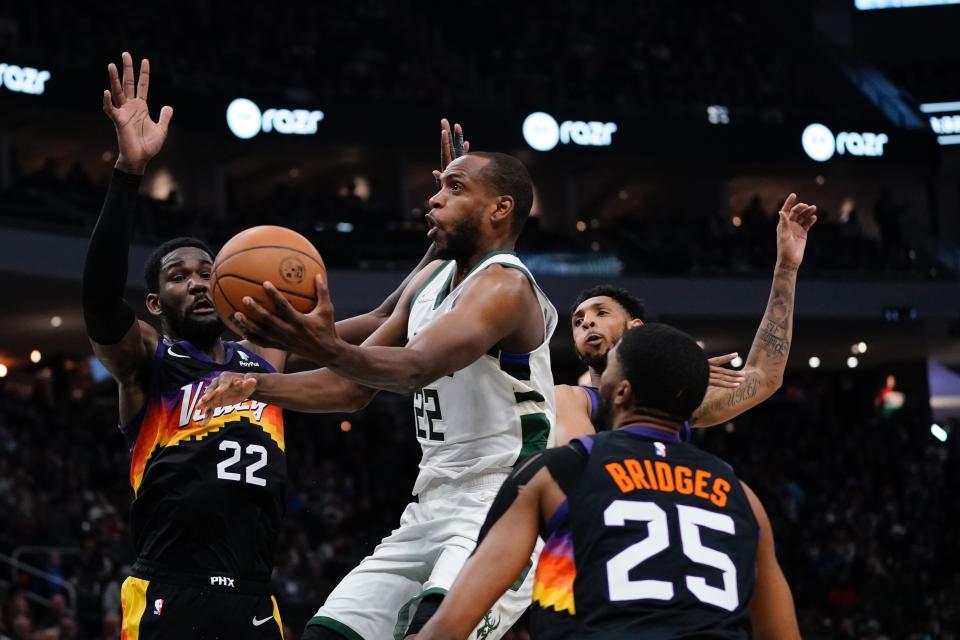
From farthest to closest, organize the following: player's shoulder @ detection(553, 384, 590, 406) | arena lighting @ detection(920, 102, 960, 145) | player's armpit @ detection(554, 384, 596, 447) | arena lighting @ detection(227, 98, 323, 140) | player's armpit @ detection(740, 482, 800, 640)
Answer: arena lighting @ detection(920, 102, 960, 145) < arena lighting @ detection(227, 98, 323, 140) < player's shoulder @ detection(553, 384, 590, 406) < player's armpit @ detection(554, 384, 596, 447) < player's armpit @ detection(740, 482, 800, 640)

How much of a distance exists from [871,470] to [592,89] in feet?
35.2

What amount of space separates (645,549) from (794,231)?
3.18 meters

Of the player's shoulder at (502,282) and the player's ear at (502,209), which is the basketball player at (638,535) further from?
the player's ear at (502,209)

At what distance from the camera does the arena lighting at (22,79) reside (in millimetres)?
22891

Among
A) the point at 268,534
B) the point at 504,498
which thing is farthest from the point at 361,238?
the point at 504,498

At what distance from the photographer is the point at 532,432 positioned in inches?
205

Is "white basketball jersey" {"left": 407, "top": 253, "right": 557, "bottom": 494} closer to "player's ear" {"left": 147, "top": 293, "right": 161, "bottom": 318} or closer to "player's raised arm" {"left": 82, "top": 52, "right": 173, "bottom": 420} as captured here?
"player's raised arm" {"left": 82, "top": 52, "right": 173, "bottom": 420}

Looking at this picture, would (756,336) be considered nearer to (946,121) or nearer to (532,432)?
(532,432)

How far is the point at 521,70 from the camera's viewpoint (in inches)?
1228

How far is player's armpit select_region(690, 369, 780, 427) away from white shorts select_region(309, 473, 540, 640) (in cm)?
139

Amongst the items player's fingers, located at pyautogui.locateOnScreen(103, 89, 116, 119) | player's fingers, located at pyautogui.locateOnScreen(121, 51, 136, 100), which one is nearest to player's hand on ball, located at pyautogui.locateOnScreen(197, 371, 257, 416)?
player's fingers, located at pyautogui.locateOnScreen(103, 89, 116, 119)

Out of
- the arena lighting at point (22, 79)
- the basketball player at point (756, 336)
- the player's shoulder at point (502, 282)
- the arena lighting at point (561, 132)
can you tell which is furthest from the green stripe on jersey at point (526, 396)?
the arena lighting at point (561, 132)

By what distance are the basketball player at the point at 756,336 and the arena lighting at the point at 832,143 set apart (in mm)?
25758

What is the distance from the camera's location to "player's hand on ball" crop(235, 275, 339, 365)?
395cm
